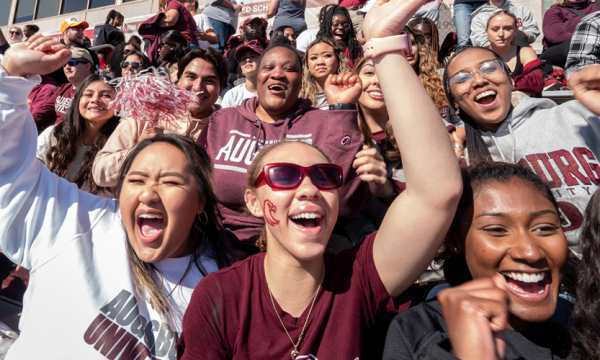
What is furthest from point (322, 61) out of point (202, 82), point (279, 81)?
point (279, 81)

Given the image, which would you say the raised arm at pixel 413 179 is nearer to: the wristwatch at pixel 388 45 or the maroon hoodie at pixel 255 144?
the wristwatch at pixel 388 45

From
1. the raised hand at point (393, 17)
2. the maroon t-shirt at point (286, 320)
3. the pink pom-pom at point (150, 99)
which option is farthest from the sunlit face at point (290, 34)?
the maroon t-shirt at point (286, 320)

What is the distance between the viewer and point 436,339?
4.71 feet

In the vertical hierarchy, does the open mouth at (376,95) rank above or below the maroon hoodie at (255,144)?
above

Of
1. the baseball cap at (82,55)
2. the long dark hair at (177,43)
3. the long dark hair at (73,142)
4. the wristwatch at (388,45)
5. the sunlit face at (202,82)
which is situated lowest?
the baseball cap at (82,55)

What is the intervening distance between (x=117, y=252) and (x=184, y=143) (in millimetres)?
667

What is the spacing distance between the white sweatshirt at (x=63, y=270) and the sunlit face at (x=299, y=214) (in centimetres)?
65

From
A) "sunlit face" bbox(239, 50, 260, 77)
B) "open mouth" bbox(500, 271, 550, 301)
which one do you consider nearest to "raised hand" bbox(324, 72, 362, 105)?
"open mouth" bbox(500, 271, 550, 301)

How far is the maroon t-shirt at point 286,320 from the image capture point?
1492 millimetres

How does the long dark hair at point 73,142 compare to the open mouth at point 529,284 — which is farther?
the long dark hair at point 73,142

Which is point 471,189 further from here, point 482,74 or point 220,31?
point 220,31

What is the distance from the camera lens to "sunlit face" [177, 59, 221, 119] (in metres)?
3.40

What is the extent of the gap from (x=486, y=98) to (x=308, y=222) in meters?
1.52

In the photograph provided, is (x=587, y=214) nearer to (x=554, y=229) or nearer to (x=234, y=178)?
(x=554, y=229)
